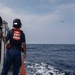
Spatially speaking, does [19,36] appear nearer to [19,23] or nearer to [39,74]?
[19,23]

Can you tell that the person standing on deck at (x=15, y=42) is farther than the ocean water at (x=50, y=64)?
No

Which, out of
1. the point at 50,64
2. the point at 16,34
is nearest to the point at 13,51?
the point at 16,34

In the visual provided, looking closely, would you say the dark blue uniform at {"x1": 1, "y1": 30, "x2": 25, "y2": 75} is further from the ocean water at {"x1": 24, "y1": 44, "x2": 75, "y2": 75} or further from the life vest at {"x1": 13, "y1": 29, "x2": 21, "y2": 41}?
the ocean water at {"x1": 24, "y1": 44, "x2": 75, "y2": 75}

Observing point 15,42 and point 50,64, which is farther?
point 50,64

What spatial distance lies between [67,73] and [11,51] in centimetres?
1185

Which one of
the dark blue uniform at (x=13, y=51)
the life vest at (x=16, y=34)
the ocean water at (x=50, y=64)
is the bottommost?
the ocean water at (x=50, y=64)

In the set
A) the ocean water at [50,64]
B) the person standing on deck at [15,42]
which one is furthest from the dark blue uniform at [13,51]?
the ocean water at [50,64]

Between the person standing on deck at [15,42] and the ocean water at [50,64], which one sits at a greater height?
the person standing on deck at [15,42]

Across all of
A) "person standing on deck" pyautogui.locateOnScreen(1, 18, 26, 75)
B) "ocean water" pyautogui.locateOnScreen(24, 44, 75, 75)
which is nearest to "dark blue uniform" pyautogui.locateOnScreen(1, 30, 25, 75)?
"person standing on deck" pyautogui.locateOnScreen(1, 18, 26, 75)

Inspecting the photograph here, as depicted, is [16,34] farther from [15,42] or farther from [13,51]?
[13,51]

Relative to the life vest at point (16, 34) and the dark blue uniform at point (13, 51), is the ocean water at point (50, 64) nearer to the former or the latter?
the dark blue uniform at point (13, 51)

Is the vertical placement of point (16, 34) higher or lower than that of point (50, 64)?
higher

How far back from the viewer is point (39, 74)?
15008 millimetres

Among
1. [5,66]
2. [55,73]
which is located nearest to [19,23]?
[5,66]
